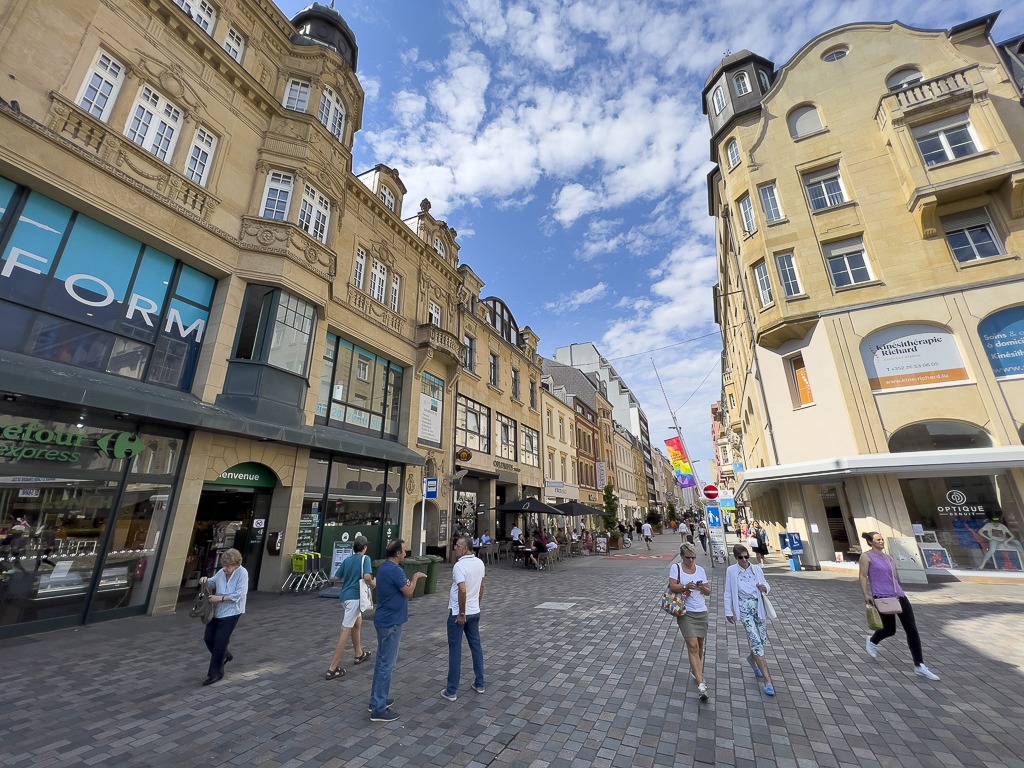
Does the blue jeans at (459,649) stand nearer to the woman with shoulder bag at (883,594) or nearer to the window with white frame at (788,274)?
the woman with shoulder bag at (883,594)

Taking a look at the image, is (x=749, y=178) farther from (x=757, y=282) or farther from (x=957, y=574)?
(x=957, y=574)

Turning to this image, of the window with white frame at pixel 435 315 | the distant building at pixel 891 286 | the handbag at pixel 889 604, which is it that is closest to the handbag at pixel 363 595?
the handbag at pixel 889 604

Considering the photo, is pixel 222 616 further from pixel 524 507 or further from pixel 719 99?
pixel 719 99

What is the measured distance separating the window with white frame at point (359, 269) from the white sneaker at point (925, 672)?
1656 centimetres

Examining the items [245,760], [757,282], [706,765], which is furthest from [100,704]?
[757,282]

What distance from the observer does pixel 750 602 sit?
17.9 ft

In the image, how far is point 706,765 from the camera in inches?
141

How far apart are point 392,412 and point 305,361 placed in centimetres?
498

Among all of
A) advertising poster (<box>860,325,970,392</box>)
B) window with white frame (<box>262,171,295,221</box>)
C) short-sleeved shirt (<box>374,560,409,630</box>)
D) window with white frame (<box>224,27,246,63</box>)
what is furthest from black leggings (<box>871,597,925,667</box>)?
window with white frame (<box>224,27,246,63</box>)

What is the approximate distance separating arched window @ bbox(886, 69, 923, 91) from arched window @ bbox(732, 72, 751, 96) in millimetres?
5203

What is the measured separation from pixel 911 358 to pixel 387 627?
1748 centimetres

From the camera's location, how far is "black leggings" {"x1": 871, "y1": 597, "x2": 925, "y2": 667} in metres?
5.48

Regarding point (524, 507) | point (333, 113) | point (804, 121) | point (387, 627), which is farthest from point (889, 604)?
point (804, 121)

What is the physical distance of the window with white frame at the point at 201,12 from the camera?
37.3 ft
